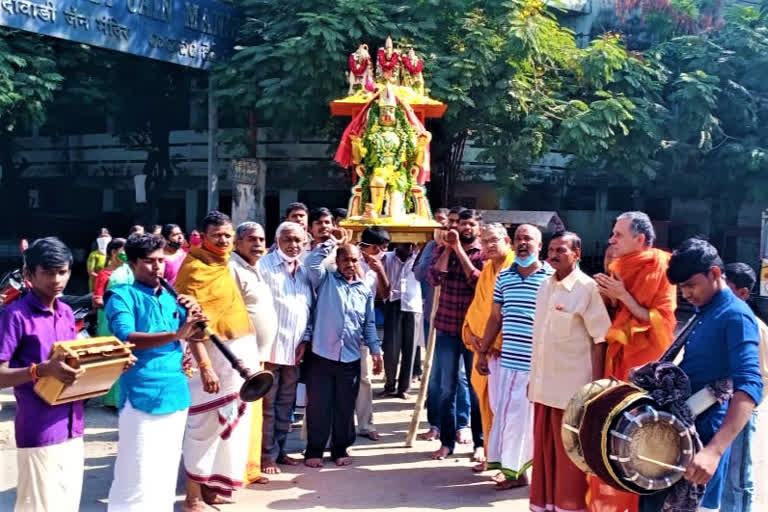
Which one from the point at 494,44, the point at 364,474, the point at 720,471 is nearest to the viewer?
the point at 720,471

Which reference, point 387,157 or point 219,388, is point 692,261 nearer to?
point 219,388

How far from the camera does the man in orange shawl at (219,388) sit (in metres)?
4.63

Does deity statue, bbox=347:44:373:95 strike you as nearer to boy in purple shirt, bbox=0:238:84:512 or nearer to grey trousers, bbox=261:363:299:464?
grey trousers, bbox=261:363:299:464

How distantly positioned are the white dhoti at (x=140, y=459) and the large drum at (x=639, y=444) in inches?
81.8

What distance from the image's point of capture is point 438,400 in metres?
6.23

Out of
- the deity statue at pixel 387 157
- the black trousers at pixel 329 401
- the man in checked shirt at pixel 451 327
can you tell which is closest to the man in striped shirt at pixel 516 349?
the man in checked shirt at pixel 451 327

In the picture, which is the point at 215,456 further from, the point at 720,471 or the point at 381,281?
the point at 720,471

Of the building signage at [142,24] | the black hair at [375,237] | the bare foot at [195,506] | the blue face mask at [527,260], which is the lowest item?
the bare foot at [195,506]

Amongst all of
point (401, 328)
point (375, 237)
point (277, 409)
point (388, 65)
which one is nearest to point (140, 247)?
point (277, 409)

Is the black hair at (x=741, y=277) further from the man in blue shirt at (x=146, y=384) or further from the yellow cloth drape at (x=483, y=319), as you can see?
the man in blue shirt at (x=146, y=384)

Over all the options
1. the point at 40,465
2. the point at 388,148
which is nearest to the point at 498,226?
the point at 40,465

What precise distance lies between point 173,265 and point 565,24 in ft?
53.3

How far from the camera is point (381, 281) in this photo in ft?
21.0

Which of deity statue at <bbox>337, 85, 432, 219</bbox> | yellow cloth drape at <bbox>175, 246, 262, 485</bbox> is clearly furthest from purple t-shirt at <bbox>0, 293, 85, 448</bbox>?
deity statue at <bbox>337, 85, 432, 219</bbox>
